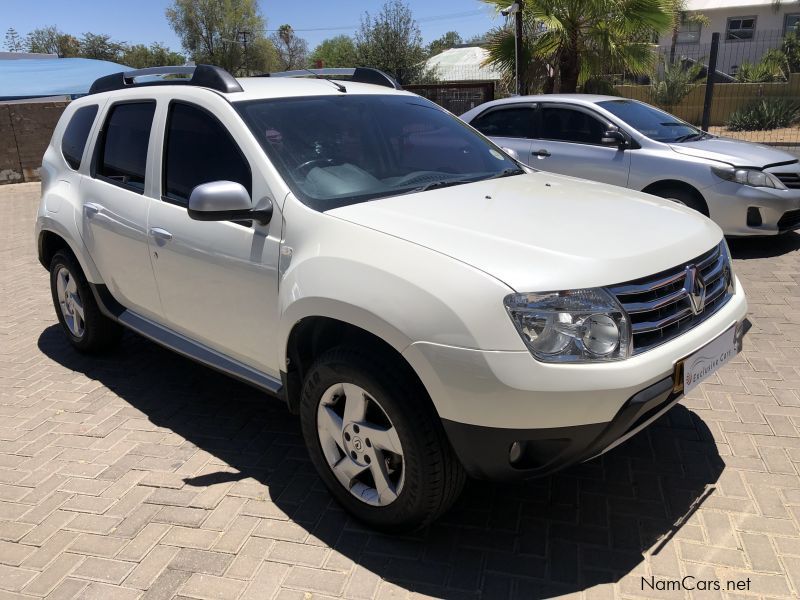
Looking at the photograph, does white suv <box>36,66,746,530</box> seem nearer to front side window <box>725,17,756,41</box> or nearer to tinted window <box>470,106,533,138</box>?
tinted window <box>470,106,533,138</box>

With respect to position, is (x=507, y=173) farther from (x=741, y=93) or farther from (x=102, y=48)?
(x=102, y=48)

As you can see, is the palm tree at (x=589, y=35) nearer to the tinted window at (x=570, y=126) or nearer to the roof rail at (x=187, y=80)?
the tinted window at (x=570, y=126)

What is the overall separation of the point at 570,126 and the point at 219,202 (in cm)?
577

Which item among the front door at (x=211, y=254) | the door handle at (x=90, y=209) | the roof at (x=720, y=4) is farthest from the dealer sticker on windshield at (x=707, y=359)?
the roof at (x=720, y=4)

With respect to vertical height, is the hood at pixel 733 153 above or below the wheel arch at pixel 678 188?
above

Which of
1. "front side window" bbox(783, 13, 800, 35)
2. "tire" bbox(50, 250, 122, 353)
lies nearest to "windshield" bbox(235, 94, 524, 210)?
"tire" bbox(50, 250, 122, 353)

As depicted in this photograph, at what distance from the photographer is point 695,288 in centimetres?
269

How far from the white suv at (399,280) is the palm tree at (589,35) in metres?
10.2

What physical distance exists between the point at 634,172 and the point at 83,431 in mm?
5749

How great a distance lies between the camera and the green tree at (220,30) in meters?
50.6

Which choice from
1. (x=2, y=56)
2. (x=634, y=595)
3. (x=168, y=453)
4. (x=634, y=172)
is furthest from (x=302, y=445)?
(x=2, y=56)

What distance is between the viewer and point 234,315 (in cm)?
328

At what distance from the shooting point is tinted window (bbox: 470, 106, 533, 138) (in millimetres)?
8062

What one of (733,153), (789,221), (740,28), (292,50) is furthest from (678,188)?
(292,50)
